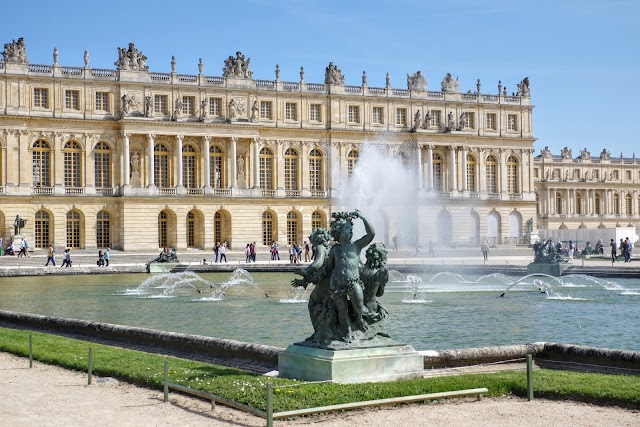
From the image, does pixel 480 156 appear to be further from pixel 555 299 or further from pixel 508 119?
pixel 555 299

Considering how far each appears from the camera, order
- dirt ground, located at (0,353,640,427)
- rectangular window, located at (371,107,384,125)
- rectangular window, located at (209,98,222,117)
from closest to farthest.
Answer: dirt ground, located at (0,353,640,427)
rectangular window, located at (209,98,222,117)
rectangular window, located at (371,107,384,125)

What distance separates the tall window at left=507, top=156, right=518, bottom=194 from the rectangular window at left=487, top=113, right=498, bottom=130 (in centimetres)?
299

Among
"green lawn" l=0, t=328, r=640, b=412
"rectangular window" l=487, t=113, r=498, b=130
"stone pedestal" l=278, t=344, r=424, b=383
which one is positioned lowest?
"green lawn" l=0, t=328, r=640, b=412

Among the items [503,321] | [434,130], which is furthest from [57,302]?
[434,130]

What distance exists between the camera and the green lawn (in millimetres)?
9882

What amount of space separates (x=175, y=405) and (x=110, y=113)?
171 ft

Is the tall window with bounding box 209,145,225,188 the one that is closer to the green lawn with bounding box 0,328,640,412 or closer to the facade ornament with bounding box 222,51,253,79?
the facade ornament with bounding box 222,51,253,79

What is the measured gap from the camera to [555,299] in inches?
1023

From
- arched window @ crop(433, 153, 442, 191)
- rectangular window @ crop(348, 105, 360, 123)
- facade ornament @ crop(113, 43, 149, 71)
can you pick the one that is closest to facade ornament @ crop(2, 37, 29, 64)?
facade ornament @ crop(113, 43, 149, 71)

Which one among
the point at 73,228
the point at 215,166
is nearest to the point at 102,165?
the point at 73,228

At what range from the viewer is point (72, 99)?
5941 cm

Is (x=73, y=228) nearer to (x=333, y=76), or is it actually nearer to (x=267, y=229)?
(x=267, y=229)

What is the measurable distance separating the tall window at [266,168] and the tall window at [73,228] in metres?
13.5

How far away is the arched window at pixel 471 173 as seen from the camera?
235ft
